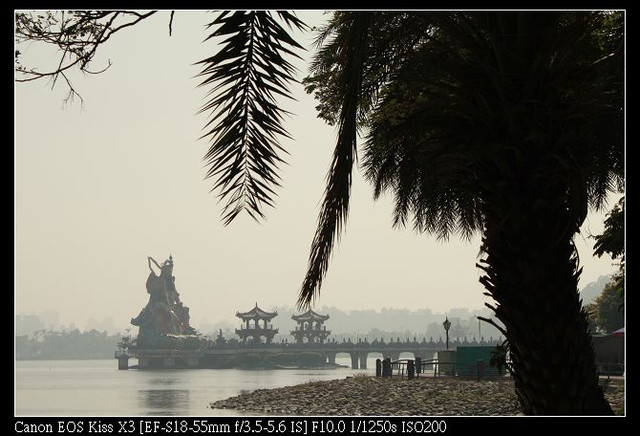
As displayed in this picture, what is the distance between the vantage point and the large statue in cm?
17462

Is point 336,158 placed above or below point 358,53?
below

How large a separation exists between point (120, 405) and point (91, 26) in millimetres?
56223

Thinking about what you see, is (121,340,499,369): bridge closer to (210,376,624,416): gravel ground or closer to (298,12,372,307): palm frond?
(210,376,624,416): gravel ground

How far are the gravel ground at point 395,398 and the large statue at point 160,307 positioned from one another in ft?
433

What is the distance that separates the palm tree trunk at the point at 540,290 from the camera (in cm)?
755

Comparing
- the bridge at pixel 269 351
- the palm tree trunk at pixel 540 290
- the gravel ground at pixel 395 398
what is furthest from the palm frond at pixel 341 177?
the bridge at pixel 269 351

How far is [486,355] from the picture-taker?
4250 cm

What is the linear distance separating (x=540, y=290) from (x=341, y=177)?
6.53ft

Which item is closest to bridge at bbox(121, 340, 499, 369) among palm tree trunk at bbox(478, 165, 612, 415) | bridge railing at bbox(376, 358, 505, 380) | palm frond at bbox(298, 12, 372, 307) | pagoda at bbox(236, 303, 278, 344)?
pagoda at bbox(236, 303, 278, 344)

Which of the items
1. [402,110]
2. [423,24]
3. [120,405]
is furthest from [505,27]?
[120,405]

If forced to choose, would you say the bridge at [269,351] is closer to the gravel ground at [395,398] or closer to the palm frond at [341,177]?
the gravel ground at [395,398]

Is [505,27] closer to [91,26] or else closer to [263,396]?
[91,26]

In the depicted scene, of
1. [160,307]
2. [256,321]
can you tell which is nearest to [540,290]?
[256,321]

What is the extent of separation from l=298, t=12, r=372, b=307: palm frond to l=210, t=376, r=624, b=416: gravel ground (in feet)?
61.8
